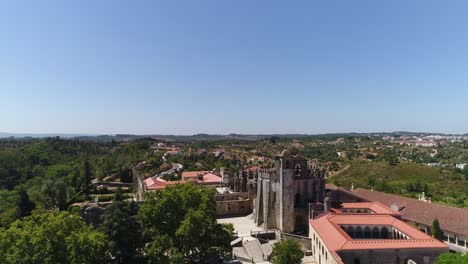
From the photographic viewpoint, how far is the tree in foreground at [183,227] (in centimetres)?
3108

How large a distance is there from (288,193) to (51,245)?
85.9ft

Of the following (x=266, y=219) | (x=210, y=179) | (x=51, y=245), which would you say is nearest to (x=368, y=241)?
(x=266, y=219)

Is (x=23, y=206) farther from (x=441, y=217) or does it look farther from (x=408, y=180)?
(x=408, y=180)

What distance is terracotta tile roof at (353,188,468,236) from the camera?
147 ft

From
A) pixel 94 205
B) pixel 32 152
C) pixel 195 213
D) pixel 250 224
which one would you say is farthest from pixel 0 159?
pixel 195 213

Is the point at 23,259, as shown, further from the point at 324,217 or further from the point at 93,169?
the point at 93,169

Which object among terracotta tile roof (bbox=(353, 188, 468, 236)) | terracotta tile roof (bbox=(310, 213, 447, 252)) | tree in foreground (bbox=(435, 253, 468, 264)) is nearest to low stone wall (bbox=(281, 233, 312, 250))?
terracotta tile roof (bbox=(310, 213, 447, 252))

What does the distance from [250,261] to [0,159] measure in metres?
98.5

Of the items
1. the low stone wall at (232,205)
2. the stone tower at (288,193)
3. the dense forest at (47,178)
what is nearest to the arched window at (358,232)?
the stone tower at (288,193)

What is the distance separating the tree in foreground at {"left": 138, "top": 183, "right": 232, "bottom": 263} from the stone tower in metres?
10.4

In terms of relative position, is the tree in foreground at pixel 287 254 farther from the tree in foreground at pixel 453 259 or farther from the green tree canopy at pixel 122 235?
the green tree canopy at pixel 122 235

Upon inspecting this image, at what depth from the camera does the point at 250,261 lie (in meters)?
35.4

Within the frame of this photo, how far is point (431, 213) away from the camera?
1938 inches

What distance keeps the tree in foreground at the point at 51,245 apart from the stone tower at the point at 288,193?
881 inches
